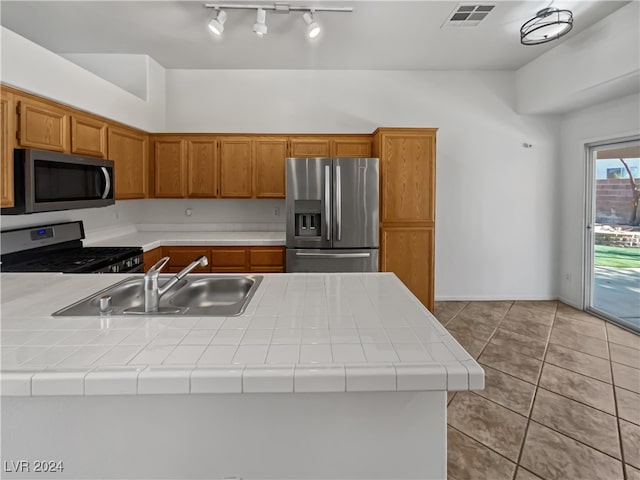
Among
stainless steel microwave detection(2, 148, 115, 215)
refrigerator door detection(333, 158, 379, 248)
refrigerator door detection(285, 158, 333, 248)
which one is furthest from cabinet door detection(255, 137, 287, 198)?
stainless steel microwave detection(2, 148, 115, 215)

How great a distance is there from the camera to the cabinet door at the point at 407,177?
4.00 metres

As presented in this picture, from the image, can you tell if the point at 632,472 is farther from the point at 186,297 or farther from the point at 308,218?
the point at 308,218

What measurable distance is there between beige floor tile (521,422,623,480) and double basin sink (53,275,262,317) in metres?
1.68

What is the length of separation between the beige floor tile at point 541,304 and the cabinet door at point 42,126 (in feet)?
16.2

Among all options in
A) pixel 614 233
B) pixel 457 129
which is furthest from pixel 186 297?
pixel 614 233

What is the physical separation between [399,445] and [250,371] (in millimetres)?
531

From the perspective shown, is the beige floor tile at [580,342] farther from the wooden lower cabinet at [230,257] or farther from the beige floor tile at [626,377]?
the wooden lower cabinet at [230,257]

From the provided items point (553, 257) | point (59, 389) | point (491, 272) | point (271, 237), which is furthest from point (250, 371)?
point (553, 257)

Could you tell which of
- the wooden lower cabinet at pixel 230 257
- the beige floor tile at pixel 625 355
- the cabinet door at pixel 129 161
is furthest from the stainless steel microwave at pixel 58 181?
the beige floor tile at pixel 625 355

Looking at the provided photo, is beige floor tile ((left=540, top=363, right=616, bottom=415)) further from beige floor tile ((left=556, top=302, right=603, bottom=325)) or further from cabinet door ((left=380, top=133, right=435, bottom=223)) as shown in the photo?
cabinet door ((left=380, top=133, right=435, bottom=223))

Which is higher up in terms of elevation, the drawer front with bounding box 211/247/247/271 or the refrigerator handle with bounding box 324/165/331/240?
the refrigerator handle with bounding box 324/165/331/240

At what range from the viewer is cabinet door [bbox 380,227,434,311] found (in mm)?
4066

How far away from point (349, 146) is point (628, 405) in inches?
128

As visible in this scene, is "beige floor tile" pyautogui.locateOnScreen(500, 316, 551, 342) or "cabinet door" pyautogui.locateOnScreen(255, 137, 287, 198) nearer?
"beige floor tile" pyautogui.locateOnScreen(500, 316, 551, 342)
